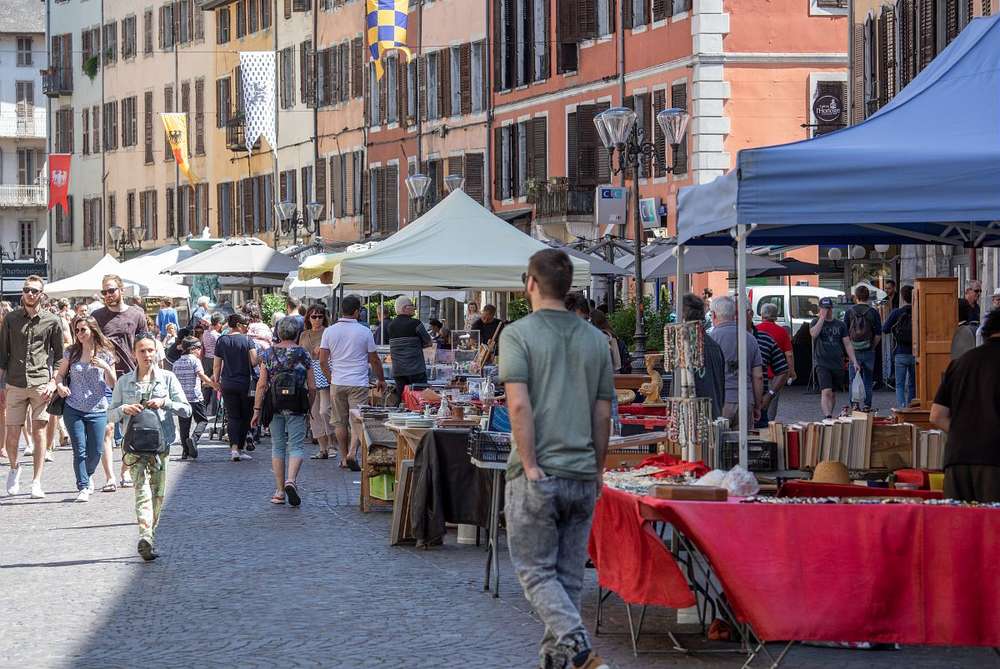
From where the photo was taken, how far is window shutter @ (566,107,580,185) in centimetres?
4378

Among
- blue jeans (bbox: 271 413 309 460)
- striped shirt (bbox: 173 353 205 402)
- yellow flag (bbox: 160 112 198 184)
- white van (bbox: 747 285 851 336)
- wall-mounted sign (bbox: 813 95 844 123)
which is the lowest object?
blue jeans (bbox: 271 413 309 460)

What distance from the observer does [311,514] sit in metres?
15.9

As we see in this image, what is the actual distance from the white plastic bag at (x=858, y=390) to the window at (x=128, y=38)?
179ft

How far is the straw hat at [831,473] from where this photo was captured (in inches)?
412

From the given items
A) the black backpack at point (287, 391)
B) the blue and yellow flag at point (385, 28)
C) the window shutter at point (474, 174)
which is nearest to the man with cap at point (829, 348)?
the black backpack at point (287, 391)

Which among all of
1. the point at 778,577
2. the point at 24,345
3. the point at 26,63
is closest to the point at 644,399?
the point at 24,345

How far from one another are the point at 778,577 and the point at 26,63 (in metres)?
95.9

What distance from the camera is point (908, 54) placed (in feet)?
99.0

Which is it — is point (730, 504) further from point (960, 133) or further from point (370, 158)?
point (370, 158)

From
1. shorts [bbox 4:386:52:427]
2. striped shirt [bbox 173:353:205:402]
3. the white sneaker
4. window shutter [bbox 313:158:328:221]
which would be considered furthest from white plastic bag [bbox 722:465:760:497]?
window shutter [bbox 313:158:328:221]

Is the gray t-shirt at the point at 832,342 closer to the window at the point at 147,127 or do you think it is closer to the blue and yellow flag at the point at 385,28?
the blue and yellow flag at the point at 385,28

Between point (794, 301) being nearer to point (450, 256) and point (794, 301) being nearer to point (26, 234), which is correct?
point (450, 256)

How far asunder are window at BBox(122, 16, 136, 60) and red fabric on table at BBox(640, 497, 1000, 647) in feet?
237

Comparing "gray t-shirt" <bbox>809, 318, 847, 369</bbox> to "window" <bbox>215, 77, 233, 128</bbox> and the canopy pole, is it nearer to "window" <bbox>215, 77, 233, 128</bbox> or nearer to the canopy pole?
the canopy pole
